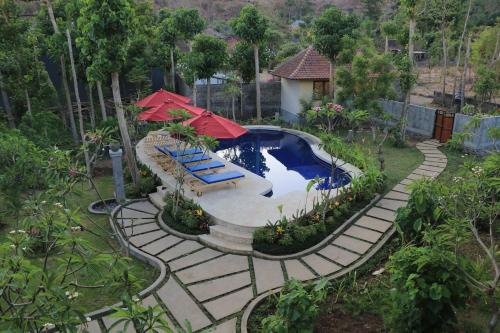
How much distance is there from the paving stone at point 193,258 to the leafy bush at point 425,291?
4.35 meters

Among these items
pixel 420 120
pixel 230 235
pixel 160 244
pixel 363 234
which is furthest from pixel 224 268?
pixel 420 120

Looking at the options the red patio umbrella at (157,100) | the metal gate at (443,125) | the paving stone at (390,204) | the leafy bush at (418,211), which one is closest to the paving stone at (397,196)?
the paving stone at (390,204)

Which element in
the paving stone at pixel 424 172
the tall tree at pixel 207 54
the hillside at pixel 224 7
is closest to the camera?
the paving stone at pixel 424 172

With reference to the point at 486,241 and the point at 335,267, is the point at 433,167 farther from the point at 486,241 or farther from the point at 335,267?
the point at 335,267

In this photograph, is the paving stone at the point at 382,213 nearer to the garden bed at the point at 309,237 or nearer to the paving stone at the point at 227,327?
the garden bed at the point at 309,237

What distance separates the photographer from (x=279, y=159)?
16906 mm

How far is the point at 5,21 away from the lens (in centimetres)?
1388

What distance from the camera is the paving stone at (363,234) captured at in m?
9.27

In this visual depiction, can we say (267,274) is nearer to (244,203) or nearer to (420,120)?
(244,203)

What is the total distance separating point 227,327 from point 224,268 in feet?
5.96

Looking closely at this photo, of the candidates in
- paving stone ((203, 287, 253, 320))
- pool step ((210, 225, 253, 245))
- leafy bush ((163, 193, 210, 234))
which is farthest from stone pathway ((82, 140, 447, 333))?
pool step ((210, 225, 253, 245))

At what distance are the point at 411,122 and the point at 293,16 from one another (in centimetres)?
6573

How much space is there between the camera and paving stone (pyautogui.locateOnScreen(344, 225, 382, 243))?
30.4 ft

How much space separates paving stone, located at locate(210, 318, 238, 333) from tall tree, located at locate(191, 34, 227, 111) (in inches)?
579
